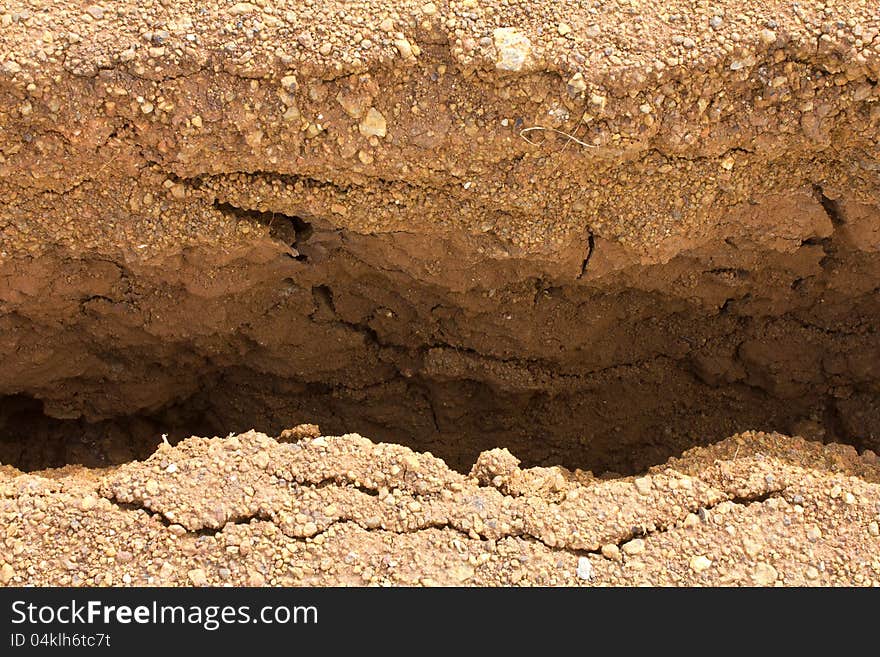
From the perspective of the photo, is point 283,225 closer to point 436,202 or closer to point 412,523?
point 436,202

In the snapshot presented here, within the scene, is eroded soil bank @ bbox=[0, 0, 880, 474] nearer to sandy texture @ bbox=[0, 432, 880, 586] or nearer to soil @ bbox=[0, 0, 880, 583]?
soil @ bbox=[0, 0, 880, 583]

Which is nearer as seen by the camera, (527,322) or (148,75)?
(148,75)

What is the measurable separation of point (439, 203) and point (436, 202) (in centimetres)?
1

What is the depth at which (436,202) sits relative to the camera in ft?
9.16

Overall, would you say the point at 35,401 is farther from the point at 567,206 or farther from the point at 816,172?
the point at 816,172

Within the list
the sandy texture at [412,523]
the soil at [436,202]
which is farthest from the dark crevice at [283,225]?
the sandy texture at [412,523]

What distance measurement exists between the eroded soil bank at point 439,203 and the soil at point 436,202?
10mm

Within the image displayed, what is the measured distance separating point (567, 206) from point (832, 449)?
1178mm

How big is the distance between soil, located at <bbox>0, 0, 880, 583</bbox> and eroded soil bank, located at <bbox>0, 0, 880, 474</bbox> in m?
0.01

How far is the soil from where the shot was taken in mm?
2496

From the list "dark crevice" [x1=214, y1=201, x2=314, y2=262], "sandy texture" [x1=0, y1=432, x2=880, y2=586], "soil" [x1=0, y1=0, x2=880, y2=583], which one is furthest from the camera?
"dark crevice" [x1=214, y1=201, x2=314, y2=262]

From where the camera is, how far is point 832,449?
2732mm

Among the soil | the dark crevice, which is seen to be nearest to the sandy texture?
the soil

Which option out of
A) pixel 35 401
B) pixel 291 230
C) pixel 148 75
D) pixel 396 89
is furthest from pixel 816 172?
pixel 35 401
